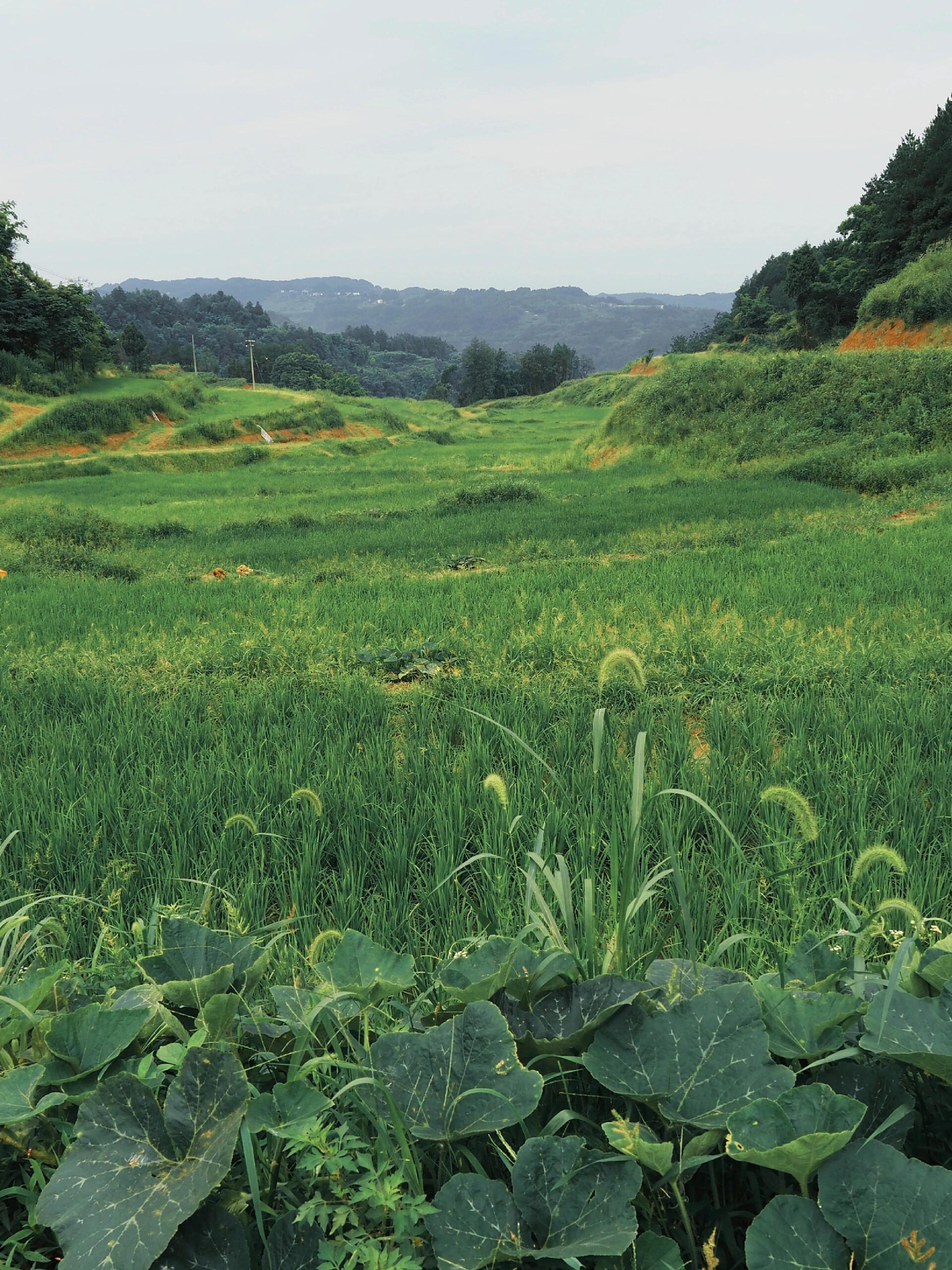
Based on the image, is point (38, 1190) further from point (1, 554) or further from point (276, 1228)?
point (1, 554)

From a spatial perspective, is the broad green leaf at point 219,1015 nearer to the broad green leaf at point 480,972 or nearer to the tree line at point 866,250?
the broad green leaf at point 480,972

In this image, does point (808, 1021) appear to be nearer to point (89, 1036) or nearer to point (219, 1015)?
point (219, 1015)

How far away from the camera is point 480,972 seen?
1.43m

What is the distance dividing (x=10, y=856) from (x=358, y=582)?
6143mm

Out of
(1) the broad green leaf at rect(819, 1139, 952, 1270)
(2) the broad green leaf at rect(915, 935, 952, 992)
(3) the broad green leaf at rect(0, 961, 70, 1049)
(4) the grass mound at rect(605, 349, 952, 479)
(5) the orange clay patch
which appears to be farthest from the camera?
(5) the orange clay patch

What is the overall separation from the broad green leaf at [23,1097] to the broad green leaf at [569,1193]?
2.23 feet

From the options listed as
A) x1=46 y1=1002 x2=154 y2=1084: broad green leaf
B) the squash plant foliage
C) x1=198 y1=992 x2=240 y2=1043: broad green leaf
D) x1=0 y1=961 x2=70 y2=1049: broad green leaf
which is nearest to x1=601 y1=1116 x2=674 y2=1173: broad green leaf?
the squash plant foliage

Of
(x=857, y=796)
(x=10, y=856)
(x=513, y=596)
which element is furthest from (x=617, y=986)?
(x=513, y=596)

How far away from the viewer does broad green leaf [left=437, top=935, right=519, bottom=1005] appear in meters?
1.34

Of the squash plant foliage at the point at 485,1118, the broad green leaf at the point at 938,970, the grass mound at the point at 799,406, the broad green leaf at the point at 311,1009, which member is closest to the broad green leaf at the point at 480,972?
the squash plant foliage at the point at 485,1118

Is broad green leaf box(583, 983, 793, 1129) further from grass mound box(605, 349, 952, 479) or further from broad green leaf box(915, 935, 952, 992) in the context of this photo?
grass mound box(605, 349, 952, 479)

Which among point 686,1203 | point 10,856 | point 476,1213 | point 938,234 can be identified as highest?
point 938,234

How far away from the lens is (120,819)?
10.3 feet

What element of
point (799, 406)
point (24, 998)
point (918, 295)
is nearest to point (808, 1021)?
point (24, 998)
